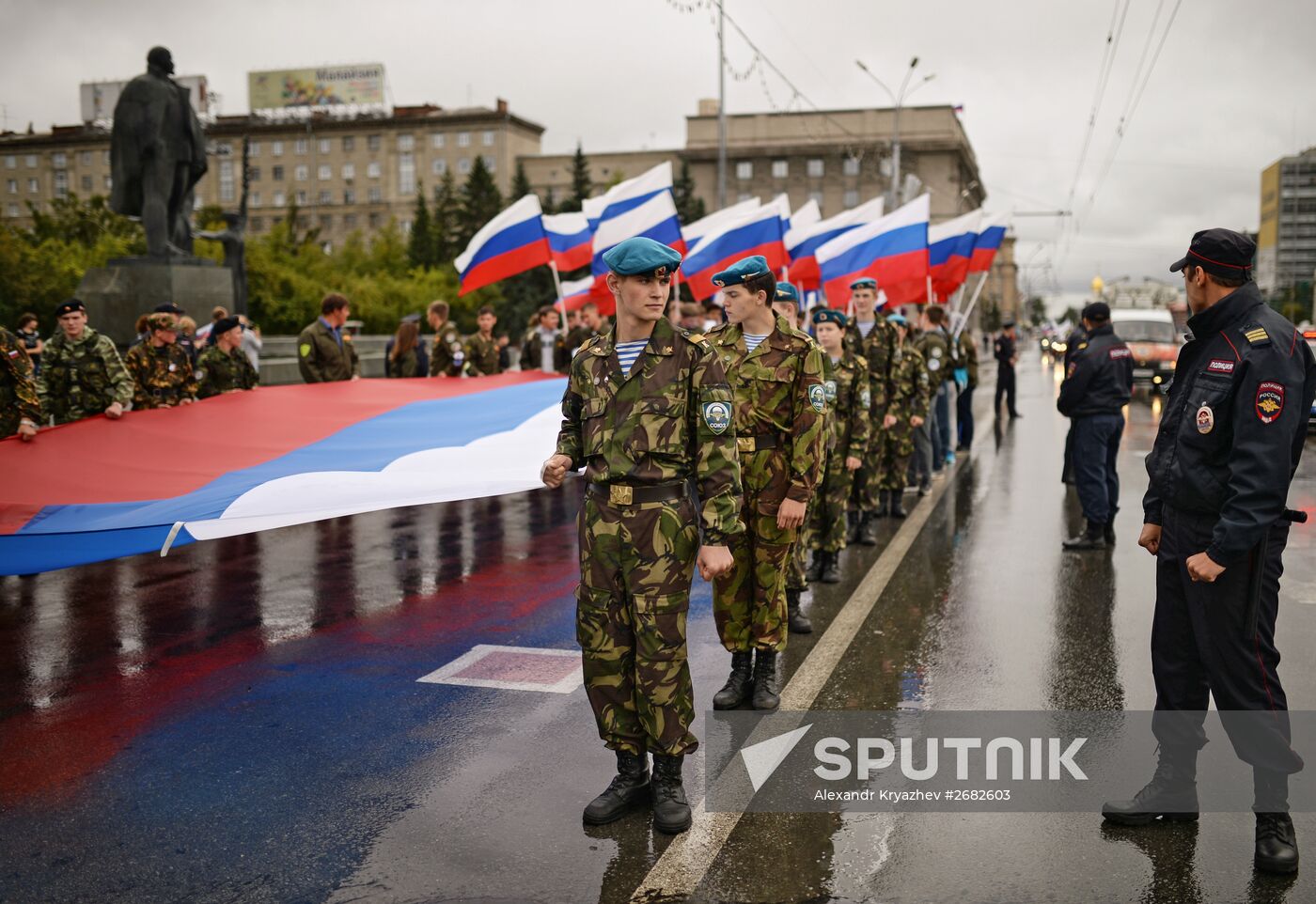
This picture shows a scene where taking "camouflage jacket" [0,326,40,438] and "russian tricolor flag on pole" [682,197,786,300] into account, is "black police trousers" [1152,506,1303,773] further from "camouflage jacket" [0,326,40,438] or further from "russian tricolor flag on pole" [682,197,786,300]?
"russian tricolor flag on pole" [682,197,786,300]

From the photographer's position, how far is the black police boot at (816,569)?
7855 mm

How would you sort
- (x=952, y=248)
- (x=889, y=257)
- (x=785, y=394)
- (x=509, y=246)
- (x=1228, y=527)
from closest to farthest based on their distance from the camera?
(x=1228, y=527) < (x=785, y=394) < (x=509, y=246) < (x=889, y=257) < (x=952, y=248)

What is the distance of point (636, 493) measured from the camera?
4.03 m

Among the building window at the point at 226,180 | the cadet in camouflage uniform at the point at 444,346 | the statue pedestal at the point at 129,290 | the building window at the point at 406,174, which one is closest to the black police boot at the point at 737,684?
the cadet in camouflage uniform at the point at 444,346

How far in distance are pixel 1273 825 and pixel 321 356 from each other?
8.39 metres

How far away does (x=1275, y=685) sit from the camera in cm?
373

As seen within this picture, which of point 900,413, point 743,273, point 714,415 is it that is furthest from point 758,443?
point 900,413

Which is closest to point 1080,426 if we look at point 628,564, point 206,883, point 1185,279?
point 1185,279

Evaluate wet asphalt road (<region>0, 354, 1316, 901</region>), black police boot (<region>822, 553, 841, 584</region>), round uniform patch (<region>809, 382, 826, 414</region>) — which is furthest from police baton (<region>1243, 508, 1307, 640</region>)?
black police boot (<region>822, 553, 841, 584</region>)

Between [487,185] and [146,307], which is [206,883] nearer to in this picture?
[146,307]

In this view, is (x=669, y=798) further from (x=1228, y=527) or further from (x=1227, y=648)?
(x=1228, y=527)

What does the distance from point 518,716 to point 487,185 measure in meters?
73.2

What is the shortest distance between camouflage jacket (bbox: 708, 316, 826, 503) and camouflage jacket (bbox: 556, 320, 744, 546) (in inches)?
49.6

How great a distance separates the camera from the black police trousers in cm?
370
